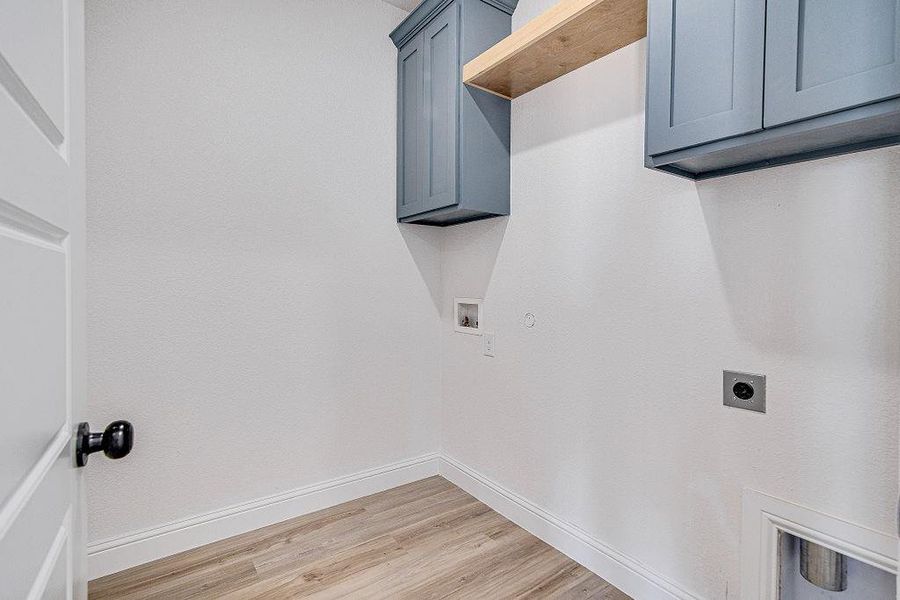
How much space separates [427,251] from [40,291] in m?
2.07

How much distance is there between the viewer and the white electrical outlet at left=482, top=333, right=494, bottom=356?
7.37ft

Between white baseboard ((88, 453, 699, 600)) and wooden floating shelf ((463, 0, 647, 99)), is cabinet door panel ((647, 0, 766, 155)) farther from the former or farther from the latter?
white baseboard ((88, 453, 699, 600))

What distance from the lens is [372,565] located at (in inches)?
70.9

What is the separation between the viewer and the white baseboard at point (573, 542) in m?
1.56

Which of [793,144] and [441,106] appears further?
[441,106]

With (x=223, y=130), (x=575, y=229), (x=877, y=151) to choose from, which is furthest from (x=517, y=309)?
(x=223, y=130)

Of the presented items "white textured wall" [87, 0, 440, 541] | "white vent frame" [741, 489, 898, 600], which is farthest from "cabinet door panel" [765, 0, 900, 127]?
"white textured wall" [87, 0, 440, 541]

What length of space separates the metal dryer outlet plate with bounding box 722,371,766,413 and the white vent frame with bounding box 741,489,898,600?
0.25m

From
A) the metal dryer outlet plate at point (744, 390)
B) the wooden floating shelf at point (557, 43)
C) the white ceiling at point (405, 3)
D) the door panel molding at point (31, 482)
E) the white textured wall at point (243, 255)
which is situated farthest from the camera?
the white ceiling at point (405, 3)

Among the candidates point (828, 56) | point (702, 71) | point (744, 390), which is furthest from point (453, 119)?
point (744, 390)

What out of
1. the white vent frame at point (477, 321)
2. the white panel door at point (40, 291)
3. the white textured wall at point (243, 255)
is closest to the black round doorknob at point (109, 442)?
the white panel door at point (40, 291)

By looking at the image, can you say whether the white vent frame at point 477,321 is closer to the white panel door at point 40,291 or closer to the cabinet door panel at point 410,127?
the cabinet door panel at point 410,127

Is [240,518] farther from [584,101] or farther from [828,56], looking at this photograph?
[828,56]

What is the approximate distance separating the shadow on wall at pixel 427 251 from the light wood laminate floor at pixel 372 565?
119 centimetres
